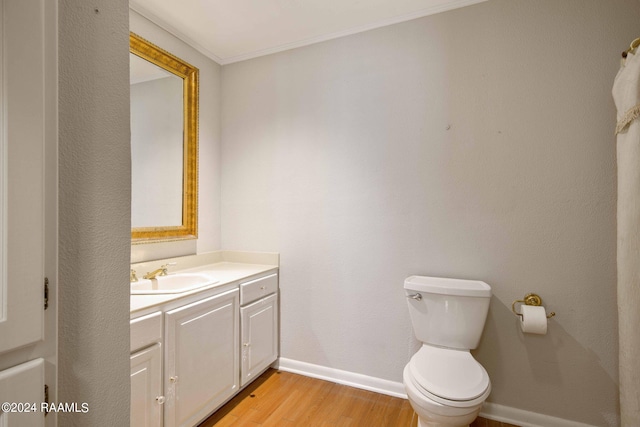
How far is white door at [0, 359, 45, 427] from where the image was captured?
1.92 ft

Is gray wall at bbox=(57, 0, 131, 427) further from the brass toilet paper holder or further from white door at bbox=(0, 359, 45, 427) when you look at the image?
the brass toilet paper holder

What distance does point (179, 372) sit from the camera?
160 centimetres

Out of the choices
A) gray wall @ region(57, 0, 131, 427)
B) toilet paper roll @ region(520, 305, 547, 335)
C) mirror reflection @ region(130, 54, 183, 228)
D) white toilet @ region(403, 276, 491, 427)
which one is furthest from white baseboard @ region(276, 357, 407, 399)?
gray wall @ region(57, 0, 131, 427)

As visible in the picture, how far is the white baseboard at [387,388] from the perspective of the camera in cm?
181

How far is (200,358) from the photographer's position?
1.73 metres

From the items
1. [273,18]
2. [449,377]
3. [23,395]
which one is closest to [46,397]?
[23,395]

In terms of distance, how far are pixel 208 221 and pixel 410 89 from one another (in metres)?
1.82

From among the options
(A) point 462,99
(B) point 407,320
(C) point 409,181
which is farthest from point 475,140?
(B) point 407,320

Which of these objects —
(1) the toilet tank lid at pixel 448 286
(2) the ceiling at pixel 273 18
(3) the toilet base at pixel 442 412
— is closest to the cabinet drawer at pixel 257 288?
(1) the toilet tank lid at pixel 448 286

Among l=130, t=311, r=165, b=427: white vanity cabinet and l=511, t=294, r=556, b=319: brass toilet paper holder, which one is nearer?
l=130, t=311, r=165, b=427: white vanity cabinet

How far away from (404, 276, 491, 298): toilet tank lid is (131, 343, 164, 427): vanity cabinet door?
1.39m

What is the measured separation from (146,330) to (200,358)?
0.42 meters

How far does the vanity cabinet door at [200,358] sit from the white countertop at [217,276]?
2.6 inches

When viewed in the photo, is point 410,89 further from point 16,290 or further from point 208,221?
point 16,290
